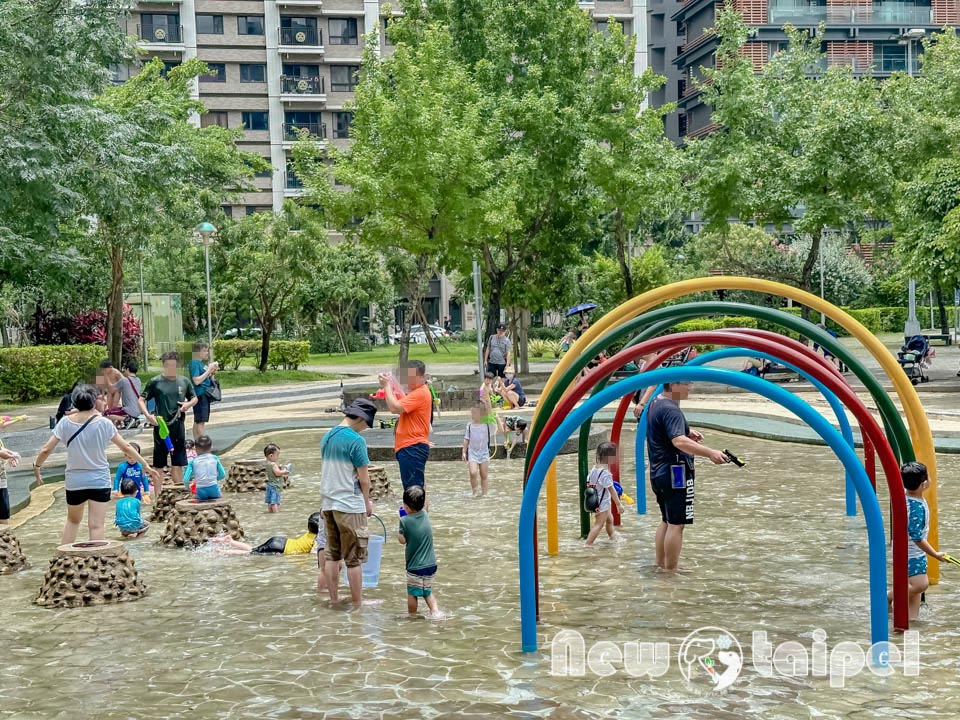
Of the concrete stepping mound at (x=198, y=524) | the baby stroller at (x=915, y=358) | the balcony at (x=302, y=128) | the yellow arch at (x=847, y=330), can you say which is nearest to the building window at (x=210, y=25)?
the balcony at (x=302, y=128)

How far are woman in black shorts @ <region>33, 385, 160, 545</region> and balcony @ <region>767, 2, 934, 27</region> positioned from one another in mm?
70117

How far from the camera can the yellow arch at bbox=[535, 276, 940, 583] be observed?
360 inches

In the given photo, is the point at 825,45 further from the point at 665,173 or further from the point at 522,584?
the point at 522,584

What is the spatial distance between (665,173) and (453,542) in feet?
74.0

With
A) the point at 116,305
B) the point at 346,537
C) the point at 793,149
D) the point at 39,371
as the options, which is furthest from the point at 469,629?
the point at 116,305

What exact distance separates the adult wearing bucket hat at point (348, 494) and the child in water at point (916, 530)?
405 centimetres

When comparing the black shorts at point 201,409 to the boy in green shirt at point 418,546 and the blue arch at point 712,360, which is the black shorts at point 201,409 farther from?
the boy in green shirt at point 418,546

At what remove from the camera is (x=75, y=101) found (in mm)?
24141

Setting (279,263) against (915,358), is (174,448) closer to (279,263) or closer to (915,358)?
(915,358)

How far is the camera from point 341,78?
3115 inches

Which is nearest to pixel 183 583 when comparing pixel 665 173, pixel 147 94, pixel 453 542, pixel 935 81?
pixel 453 542

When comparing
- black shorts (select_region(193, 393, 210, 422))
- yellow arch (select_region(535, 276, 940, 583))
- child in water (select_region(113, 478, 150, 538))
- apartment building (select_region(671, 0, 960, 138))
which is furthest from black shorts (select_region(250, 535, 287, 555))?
apartment building (select_region(671, 0, 960, 138))

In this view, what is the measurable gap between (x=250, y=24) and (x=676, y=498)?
243 feet

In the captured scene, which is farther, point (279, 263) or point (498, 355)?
point (279, 263)
